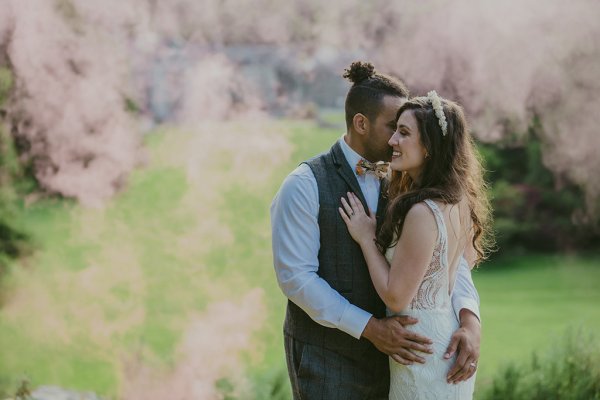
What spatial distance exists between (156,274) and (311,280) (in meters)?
1.88

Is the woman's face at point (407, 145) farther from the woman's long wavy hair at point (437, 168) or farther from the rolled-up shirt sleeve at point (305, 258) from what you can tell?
the rolled-up shirt sleeve at point (305, 258)

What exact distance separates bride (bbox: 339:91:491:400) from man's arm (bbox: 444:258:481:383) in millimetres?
20

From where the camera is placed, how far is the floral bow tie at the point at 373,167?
8.02ft

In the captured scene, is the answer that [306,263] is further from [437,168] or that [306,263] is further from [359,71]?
[359,71]

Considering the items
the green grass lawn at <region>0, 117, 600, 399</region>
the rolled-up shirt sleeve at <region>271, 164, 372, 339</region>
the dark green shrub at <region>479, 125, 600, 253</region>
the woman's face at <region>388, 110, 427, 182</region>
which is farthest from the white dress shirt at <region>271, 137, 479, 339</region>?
the dark green shrub at <region>479, 125, 600, 253</region>

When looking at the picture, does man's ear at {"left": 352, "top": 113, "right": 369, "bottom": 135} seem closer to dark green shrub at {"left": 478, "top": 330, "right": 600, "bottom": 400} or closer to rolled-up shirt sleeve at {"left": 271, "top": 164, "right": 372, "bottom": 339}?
rolled-up shirt sleeve at {"left": 271, "top": 164, "right": 372, "bottom": 339}

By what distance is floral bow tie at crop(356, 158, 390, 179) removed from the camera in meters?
2.45

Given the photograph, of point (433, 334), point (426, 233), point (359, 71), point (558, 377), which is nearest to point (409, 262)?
point (426, 233)

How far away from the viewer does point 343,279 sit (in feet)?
7.77

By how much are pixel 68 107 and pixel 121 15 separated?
51 cm

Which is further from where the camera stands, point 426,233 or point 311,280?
point 311,280

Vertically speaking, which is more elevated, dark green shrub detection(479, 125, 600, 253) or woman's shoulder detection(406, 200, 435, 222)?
woman's shoulder detection(406, 200, 435, 222)

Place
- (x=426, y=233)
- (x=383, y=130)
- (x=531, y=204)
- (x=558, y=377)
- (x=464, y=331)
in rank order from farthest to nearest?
(x=531, y=204)
(x=558, y=377)
(x=383, y=130)
(x=464, y=331)
(x=426, y=233)

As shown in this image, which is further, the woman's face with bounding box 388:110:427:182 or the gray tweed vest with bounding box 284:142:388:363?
the gray tweed vest with bounding box 284:142:388:363
